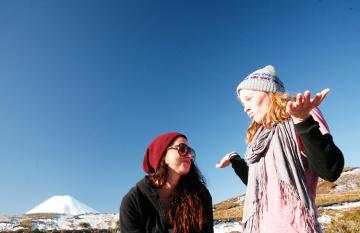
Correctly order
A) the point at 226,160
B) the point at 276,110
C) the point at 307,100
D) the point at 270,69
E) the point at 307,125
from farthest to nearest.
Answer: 1. the point at 226,160
2. the point at 270,69
3. the point at 276,110
4. the point at 307,125
5. the point at 307,100

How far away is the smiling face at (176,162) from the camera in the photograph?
17.3 feet

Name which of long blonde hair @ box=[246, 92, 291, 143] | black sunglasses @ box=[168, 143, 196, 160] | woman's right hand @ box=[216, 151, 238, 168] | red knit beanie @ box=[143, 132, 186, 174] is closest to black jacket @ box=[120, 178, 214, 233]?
red knit beanie @ box=[143, 132, 186, 174]

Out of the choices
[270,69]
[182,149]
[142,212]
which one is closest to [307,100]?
[270,69]

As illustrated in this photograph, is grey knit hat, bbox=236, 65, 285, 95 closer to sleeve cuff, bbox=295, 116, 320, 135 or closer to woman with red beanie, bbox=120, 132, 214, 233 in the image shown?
sleeve cuff, bbox=295, 116, 320, 135

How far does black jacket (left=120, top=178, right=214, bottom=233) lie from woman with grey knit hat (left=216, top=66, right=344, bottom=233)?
2073 millimetres

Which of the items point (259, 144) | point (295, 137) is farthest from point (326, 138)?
point (259, 144)

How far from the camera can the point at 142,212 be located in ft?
16.4

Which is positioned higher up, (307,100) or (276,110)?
(276,110)

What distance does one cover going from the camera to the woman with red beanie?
4.98 metres

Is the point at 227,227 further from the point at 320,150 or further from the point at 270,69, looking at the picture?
the point at 320,150

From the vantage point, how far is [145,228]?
4941mm

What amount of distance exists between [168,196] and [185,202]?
0.35 m

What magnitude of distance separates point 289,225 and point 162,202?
2843 mm

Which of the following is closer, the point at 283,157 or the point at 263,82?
the point at 283,157
